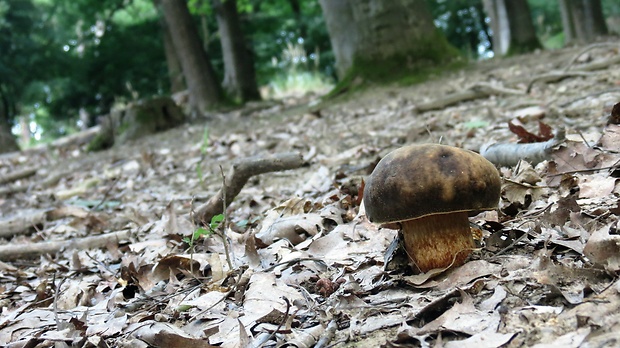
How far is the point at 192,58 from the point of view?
488 inches

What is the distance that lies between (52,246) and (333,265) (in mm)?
2134

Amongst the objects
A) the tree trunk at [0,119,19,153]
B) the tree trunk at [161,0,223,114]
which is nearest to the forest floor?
the tree trunk at [161,0,223,114]

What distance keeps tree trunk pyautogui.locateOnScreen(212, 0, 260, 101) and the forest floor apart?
8880mm

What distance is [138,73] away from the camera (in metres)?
23.8

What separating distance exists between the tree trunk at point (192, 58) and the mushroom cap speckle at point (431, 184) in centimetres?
1066

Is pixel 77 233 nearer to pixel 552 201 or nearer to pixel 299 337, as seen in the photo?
pixel 299 337

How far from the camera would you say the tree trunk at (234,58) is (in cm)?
1408

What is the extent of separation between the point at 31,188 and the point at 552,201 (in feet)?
23.1

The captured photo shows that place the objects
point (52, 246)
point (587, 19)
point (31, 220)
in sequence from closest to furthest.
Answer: point (52, 246), point (31, 220), point (587, 19)

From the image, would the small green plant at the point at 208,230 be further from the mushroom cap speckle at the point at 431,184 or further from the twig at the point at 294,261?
the mushroom cap speckle at the point at 431,184

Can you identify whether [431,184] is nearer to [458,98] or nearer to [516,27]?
[458,98]

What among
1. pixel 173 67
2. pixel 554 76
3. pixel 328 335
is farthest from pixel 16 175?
pixel 173 67

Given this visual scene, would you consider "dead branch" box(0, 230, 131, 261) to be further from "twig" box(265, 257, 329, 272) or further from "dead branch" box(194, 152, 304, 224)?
"twig" box(265, 257, 329, 272)

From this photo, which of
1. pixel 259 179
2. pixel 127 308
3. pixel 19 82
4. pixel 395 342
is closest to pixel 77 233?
pixel 259 179
